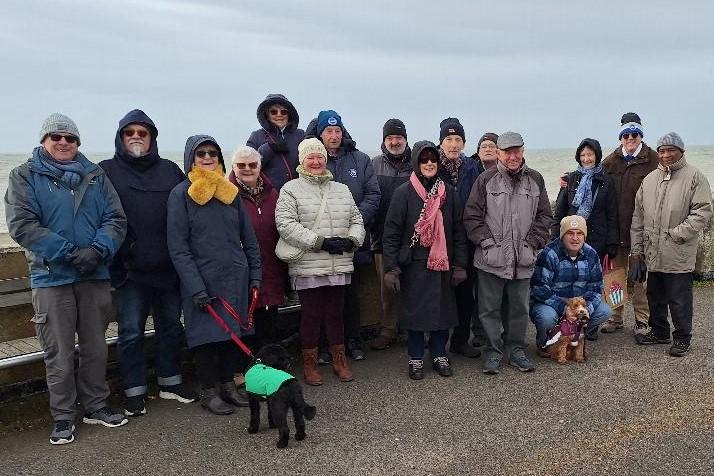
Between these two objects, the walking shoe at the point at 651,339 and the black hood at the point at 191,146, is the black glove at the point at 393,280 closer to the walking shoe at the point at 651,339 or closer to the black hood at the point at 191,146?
the black hood at the point at 191,146

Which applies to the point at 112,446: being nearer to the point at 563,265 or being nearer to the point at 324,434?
the point at 324,434

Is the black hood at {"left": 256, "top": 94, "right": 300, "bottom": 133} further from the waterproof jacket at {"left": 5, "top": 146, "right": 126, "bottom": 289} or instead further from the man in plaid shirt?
the man in plaid shirt

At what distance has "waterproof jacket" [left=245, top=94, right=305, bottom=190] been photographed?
5.49m

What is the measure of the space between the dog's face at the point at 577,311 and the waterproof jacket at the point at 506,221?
527 millimetres

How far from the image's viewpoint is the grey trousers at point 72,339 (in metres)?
3.98

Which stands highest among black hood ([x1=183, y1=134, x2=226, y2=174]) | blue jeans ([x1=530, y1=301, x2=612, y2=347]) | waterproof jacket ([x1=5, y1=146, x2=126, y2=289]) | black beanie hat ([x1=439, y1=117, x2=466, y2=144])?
black beanie hat ([x1=439, y1=117, x2=466, y2=144])

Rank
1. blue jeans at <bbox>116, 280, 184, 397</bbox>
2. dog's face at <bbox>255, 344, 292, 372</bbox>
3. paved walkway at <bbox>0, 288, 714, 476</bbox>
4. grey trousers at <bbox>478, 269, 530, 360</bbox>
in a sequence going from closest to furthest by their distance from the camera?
paved walkway at <bbox>0, 288, 714, 476</bbox> → dog's face at <bbox>255, 344, 292, 372</bbox> → blue jeans at <bbox>116, 280, 184, 397</bbox> → grey trousers at <bbox>478, 269, 530, 360</bbox>

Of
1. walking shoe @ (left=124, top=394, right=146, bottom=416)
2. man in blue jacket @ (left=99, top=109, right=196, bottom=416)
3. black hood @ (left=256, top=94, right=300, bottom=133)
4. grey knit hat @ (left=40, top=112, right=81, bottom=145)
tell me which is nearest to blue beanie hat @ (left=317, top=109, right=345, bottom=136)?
black hood @ (left=256, top=94, right=300, bottom=133)

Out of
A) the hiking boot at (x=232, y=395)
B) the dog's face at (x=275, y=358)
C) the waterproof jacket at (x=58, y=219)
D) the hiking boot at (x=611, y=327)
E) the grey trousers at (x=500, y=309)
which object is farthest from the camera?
the hiking boot at (x=611, y=327)

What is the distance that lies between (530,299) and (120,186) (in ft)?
12.4

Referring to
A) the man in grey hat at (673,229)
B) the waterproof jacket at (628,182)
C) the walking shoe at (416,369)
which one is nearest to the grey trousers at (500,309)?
the walking shoe at (416,369)

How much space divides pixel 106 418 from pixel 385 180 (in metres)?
3.16

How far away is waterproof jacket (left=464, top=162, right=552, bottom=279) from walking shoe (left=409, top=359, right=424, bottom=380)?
982 millimetres

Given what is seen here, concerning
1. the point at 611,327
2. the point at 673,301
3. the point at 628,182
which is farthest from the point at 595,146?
the point at 611,327
